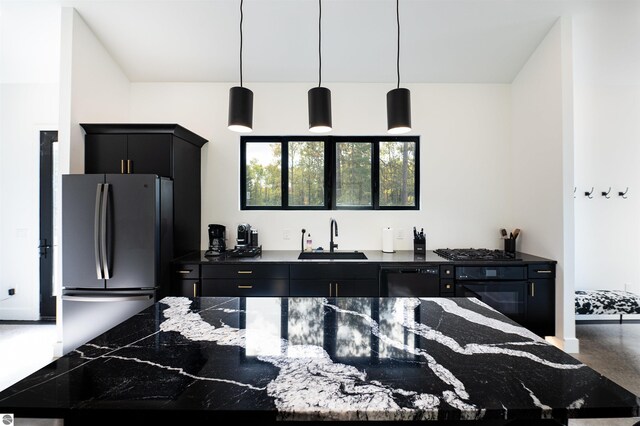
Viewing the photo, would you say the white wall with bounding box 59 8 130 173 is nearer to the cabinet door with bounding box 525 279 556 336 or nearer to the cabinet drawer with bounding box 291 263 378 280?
the cabinet drawer with bounding box 291 263 378 280

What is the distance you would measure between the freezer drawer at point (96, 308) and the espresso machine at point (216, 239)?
831 mm

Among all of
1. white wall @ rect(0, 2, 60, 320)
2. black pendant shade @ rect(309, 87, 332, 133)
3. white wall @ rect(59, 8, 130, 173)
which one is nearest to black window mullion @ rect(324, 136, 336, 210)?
black pendant shade @ rect(309, 87, 332, 133)

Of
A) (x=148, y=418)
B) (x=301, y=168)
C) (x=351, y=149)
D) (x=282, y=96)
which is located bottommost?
(x=148, y=418)

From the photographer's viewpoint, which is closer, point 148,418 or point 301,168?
point 148,418

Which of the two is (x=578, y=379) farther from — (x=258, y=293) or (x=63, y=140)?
(x=63, y=140)

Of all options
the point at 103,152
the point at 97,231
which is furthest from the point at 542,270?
the point at 103,152

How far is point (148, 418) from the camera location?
2.52 ft

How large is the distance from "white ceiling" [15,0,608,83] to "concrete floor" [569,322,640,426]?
3.08 meters

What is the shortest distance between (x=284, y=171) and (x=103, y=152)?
186 centimetres

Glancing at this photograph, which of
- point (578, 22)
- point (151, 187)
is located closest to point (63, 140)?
point (151, 187)

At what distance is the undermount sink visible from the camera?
3.36 meters

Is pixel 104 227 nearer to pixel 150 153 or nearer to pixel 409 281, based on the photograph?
pixel 150 153

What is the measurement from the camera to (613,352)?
307 centimetres

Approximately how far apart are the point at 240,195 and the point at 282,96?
1298 mm
